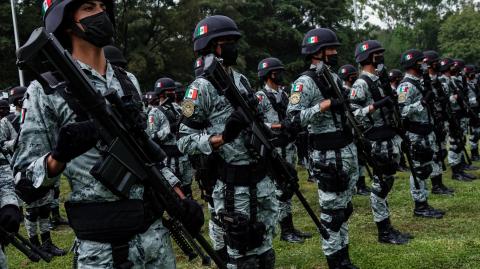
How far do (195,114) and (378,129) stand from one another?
3.81m

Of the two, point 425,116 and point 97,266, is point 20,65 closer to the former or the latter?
point 97,266

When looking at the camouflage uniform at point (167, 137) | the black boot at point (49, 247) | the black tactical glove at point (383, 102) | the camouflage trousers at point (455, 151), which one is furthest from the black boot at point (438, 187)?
the black boot at point (49, 247)

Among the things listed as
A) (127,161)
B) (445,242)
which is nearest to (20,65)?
(127,161)

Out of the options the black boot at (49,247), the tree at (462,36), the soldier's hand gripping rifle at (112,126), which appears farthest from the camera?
the tree at (462,36)

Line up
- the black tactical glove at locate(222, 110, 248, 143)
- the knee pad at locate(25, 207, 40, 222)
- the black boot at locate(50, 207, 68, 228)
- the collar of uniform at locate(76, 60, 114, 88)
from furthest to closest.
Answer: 1. the black boot at locate(50, 207, 68, 228)
2. the knee pad at locate(25, 207, 40, 222)
3. the black tactical glove at locate(222, 110, 248, 143)
4. the collar of uniform at locate(76, 60, 114, 88)

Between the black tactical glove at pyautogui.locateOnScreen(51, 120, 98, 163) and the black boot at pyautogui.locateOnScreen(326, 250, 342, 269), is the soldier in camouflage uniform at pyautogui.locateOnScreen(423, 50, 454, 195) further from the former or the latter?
the black tactical glove at pyautogui.locateOnScreen(51, 120, 98, 163)

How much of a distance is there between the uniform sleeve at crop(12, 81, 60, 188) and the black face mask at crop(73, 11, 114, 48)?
0.40m

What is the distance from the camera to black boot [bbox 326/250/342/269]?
5609 mm

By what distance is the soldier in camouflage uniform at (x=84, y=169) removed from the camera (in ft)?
8.43

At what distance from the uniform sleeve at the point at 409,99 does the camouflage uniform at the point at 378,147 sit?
86 cm

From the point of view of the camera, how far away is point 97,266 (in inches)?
107

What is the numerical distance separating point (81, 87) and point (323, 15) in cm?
3620

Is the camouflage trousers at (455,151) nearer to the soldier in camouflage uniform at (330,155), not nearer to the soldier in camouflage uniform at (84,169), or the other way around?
the soldier in camouflage uniform at (330,155)

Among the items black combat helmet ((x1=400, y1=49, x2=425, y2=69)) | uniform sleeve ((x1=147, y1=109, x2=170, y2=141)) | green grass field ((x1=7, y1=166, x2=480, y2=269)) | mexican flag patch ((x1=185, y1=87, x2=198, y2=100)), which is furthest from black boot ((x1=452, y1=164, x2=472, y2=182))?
mexican flag patch ((x1=185, y1=87, x2=198, y2=100))
